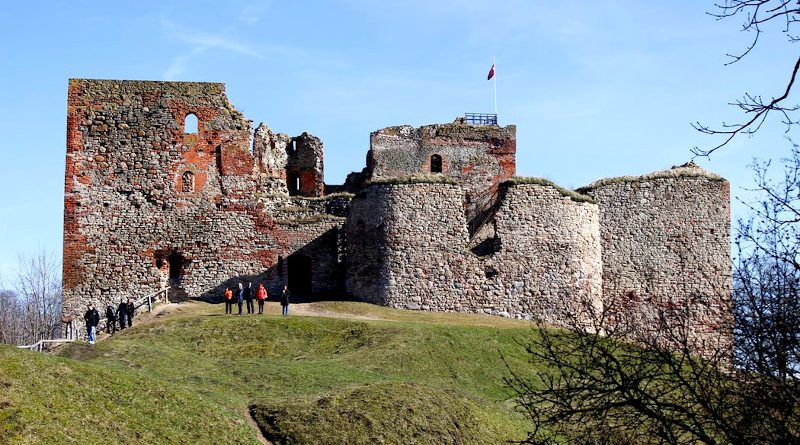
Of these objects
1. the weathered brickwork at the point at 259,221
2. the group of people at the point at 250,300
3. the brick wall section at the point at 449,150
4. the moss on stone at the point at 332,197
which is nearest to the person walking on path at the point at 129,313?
the group of people at the point at 250,300

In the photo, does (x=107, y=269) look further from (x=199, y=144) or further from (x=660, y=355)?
(x=660, y=355)

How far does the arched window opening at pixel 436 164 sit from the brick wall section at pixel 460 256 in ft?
24.6

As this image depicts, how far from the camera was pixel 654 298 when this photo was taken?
140ft

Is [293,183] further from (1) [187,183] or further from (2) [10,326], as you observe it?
(2) [10,326]

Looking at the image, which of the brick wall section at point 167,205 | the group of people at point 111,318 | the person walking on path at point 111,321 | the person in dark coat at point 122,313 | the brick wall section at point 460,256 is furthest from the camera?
the brick wall section at point 167,205

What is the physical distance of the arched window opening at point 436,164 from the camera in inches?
1913

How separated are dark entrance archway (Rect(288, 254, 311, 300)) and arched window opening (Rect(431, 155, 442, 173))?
25.3ft

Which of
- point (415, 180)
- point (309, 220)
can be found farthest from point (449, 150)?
point (415, 180)

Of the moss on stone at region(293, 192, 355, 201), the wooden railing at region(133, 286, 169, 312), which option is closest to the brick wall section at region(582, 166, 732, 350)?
the moss on stone at region(293, 192, 355, 201)

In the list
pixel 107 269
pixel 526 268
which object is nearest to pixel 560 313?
pixel 526 268

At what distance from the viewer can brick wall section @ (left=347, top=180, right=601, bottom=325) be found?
40062 mm

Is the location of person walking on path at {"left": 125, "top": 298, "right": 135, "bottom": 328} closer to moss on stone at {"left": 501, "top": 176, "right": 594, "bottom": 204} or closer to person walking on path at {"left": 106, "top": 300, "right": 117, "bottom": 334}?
person walking on path at {"left": 106, "top": 300, "right": 117, "bottom": 334}

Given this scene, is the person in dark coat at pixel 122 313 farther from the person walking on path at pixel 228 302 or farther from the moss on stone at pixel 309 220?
the moss on stone at pixel 309 220

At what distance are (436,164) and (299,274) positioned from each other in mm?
8178
